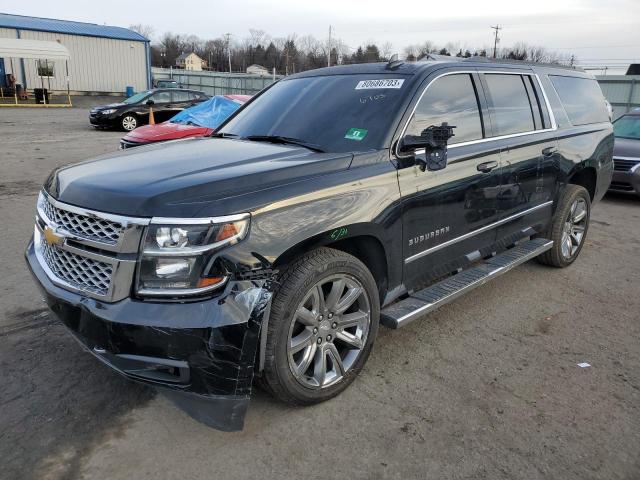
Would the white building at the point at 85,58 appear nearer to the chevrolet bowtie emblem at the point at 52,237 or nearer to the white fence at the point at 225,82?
the white fence at the point at 225,82

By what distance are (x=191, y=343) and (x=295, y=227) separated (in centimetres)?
77

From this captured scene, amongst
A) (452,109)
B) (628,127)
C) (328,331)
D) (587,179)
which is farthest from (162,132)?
(628,127)

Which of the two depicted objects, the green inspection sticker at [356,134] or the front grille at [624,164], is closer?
the green inspection sticker at [356,134]

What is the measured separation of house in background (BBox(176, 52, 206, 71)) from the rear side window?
112 m

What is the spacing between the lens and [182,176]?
2816mm

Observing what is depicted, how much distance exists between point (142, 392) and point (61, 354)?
2.59 ft

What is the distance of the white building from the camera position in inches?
1337

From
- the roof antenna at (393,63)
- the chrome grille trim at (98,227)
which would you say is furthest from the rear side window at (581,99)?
the chrome grille trim at (98,227)

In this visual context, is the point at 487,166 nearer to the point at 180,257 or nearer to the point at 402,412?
the point at 402,412

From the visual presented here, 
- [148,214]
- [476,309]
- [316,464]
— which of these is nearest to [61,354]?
[148,214]

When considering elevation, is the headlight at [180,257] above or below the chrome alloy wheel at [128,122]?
above

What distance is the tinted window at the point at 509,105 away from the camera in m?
4.29

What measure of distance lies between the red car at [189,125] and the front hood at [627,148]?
6.62 m

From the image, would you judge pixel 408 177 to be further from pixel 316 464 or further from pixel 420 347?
pixel 316 464
